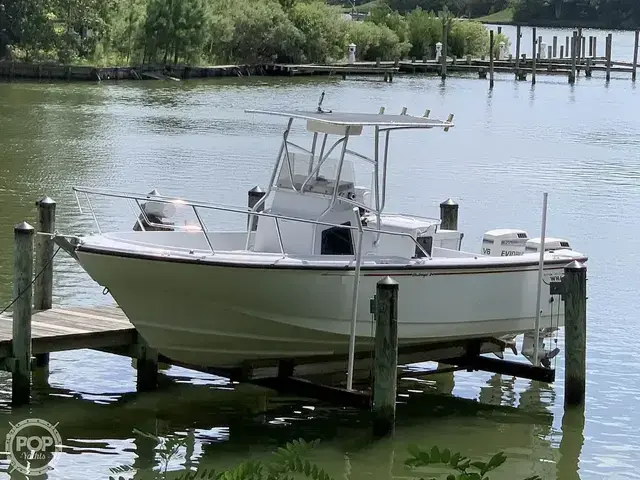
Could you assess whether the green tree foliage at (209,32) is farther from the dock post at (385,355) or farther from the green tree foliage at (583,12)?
the green tree foliage at (583,12)

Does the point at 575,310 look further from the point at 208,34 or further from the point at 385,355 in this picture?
the point at 208,34

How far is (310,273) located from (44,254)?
3.18 m

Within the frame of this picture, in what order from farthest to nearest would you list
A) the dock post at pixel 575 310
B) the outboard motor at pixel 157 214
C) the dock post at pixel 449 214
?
the dock post at pixel 449 214
the outboard motor at pixel 157 214
the dock post at pixel 575 310

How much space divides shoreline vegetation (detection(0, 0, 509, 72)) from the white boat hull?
6529 cm

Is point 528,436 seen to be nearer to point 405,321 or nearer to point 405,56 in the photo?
point 405,321

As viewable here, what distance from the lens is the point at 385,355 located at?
13742 millimetres

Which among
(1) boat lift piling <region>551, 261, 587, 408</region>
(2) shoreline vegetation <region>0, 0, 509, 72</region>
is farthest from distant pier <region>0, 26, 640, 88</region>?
(1) boat lift piling <region>551, 261, 587, 408</region>

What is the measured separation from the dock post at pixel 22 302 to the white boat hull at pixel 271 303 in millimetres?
536

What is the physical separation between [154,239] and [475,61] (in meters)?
84.9

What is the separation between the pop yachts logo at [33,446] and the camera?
13.6 meters

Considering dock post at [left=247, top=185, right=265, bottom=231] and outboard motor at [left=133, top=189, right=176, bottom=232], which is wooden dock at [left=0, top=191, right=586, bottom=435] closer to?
outboard motor at [left=133, top=189, right=176, bottom=232]

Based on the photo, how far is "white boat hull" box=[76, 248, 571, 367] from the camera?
14.1m

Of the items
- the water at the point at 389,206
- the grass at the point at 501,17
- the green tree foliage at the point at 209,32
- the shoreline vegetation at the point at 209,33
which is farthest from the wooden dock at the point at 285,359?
the grass at the point at 501,17

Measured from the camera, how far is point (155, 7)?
277ft
